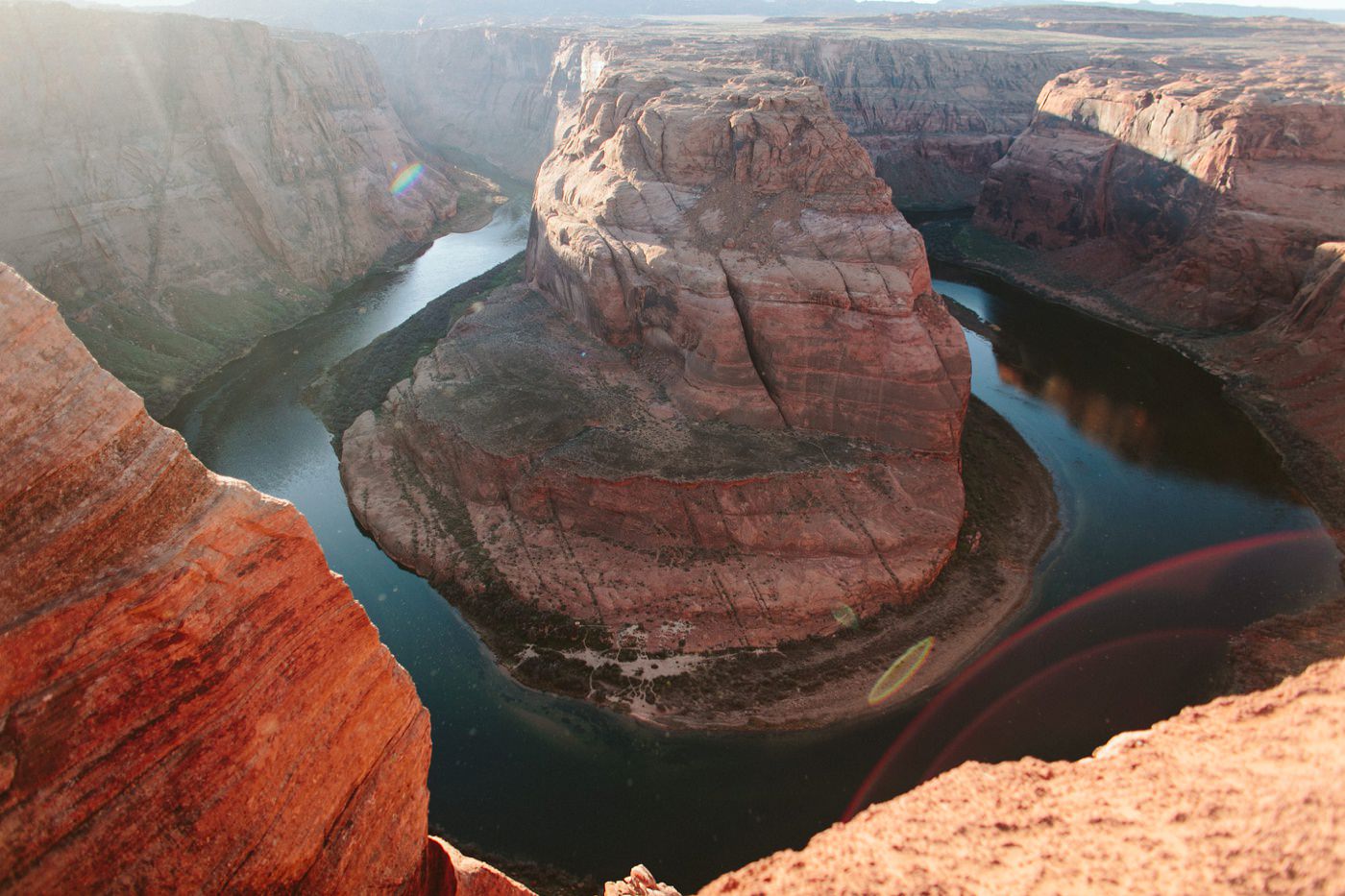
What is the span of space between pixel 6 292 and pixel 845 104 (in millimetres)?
94415

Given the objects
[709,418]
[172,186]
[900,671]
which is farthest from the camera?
[172,186]

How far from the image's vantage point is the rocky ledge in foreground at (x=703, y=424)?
25641mm

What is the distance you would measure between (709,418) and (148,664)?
2232cm

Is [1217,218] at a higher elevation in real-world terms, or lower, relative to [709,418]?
higher

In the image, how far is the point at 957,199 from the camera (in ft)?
271

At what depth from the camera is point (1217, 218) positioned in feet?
158

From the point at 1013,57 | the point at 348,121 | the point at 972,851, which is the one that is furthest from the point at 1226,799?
the point at 1013,57

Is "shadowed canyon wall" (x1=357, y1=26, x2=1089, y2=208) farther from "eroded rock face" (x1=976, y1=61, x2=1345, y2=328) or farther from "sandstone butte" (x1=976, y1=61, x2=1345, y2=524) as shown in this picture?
"sandstone butte" (x1=976, y1=61, x2=1345, y2=524)

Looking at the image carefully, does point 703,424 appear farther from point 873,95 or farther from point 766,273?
point 873,95

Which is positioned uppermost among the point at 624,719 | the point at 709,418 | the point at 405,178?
the point at 709,418

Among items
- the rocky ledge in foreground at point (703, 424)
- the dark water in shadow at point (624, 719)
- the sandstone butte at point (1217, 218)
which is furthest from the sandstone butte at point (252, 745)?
the sandstone butte at point (1217, 218)

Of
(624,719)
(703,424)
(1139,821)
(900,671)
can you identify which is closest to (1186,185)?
(703,424)

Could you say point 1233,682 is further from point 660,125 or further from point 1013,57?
point 1013,57

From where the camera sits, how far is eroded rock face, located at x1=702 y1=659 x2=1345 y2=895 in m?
8.08
